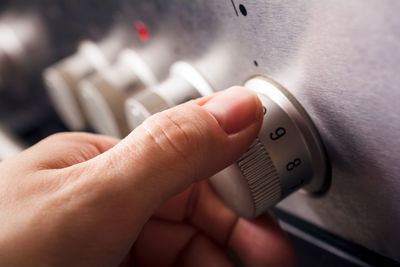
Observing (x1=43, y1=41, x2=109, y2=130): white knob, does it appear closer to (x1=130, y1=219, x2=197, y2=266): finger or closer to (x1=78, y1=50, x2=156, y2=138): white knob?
(x1=78, y1=50, x2=156, y2=138): white knob

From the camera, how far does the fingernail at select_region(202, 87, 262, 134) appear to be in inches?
11.2

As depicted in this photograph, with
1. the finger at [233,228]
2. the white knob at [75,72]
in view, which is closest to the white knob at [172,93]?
the finger at [233,228]

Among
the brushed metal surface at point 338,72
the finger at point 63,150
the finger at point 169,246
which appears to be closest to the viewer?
the brushed metal surface at point 338,72

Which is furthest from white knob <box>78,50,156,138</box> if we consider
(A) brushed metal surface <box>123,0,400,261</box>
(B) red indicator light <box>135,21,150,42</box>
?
(A) brushed metal surface <box>123,0,400,261</box>

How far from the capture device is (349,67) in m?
0.22

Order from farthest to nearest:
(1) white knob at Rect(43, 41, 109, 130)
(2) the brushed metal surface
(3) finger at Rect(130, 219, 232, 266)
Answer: (1) white knob at Rect(43, 41, 109, 130), (3) finger at Rect(130, 219, 232, 266), (2) the brushed metal surface

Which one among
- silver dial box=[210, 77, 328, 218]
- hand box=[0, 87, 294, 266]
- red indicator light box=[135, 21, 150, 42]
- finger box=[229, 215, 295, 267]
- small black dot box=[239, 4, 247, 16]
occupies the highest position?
small black dot box=[239, 4, 247, 16]

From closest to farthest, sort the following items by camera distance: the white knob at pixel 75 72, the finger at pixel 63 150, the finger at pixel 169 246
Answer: the finger at pixel 63 150, the finger at pixel 169 246, the white knob at pixel 75 72

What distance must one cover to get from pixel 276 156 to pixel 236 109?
0.05 metres

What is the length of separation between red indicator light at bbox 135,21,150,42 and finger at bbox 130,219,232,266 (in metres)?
0.23

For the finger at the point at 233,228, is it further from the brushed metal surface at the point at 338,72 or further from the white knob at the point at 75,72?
the white knob at the point at 75,72

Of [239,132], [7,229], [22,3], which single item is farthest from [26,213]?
[22,3]

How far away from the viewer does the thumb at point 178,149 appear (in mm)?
268

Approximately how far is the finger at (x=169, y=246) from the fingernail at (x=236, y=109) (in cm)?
20
